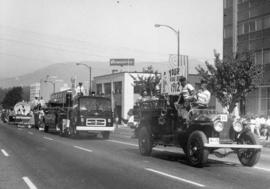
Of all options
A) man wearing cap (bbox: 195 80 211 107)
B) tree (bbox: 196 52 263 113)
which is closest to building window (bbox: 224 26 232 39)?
tree (bbox: 196 52 263 113)

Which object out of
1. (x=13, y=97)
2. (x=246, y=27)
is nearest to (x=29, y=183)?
(x=246, y=27)

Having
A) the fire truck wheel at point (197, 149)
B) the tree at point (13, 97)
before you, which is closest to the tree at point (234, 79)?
the fire truck wheel at point (197, 149)

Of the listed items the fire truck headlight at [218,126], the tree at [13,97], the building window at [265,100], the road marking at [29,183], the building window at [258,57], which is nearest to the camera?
the road marking at [29,183]

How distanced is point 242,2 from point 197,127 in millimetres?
42840

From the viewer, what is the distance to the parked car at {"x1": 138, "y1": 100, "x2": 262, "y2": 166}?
12344 millimetres

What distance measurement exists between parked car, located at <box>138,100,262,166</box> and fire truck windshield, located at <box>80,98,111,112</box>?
11.3 m

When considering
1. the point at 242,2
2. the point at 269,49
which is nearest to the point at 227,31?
the point at 242,2

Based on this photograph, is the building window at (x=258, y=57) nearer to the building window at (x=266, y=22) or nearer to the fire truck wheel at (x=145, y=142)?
the building window at (x=266, y=22)

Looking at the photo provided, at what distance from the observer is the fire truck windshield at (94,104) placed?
25812 millimetres

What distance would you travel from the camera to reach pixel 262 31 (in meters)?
49.5

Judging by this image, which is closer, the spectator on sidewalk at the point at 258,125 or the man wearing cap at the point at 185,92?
the man wearing cap at the point at 185,92

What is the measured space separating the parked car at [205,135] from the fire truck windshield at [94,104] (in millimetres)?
11302

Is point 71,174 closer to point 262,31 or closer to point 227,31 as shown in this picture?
point 262,31

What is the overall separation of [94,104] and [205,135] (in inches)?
559
